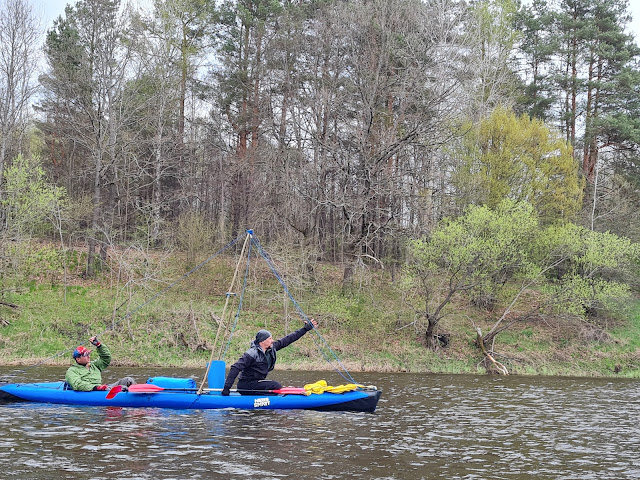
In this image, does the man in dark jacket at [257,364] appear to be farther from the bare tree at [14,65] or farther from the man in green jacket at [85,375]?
the bare tree at [14,65]

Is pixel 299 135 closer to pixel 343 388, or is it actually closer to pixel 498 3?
pixel 498 3

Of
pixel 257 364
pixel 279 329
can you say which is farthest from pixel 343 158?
pixel 257 364

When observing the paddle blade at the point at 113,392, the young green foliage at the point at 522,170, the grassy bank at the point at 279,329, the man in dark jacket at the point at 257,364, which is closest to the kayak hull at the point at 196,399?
the paddle blade at the point at 113,392

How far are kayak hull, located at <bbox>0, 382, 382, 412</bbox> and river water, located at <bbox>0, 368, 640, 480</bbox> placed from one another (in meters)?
0.21

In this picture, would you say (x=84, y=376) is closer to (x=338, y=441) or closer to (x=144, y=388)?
(x=144, y=388)

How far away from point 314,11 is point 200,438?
28.7 metres

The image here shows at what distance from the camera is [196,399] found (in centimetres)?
1459

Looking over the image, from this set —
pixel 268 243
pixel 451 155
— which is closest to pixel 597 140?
pixel 451 155

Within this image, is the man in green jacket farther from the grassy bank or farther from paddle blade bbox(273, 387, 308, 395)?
the grassy bank

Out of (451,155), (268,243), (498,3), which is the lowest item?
(268,243)

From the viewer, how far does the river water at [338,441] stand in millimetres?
9336

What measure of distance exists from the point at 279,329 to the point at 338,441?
17739mm

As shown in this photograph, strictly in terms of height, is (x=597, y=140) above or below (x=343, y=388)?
above

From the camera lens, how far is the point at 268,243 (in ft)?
108
